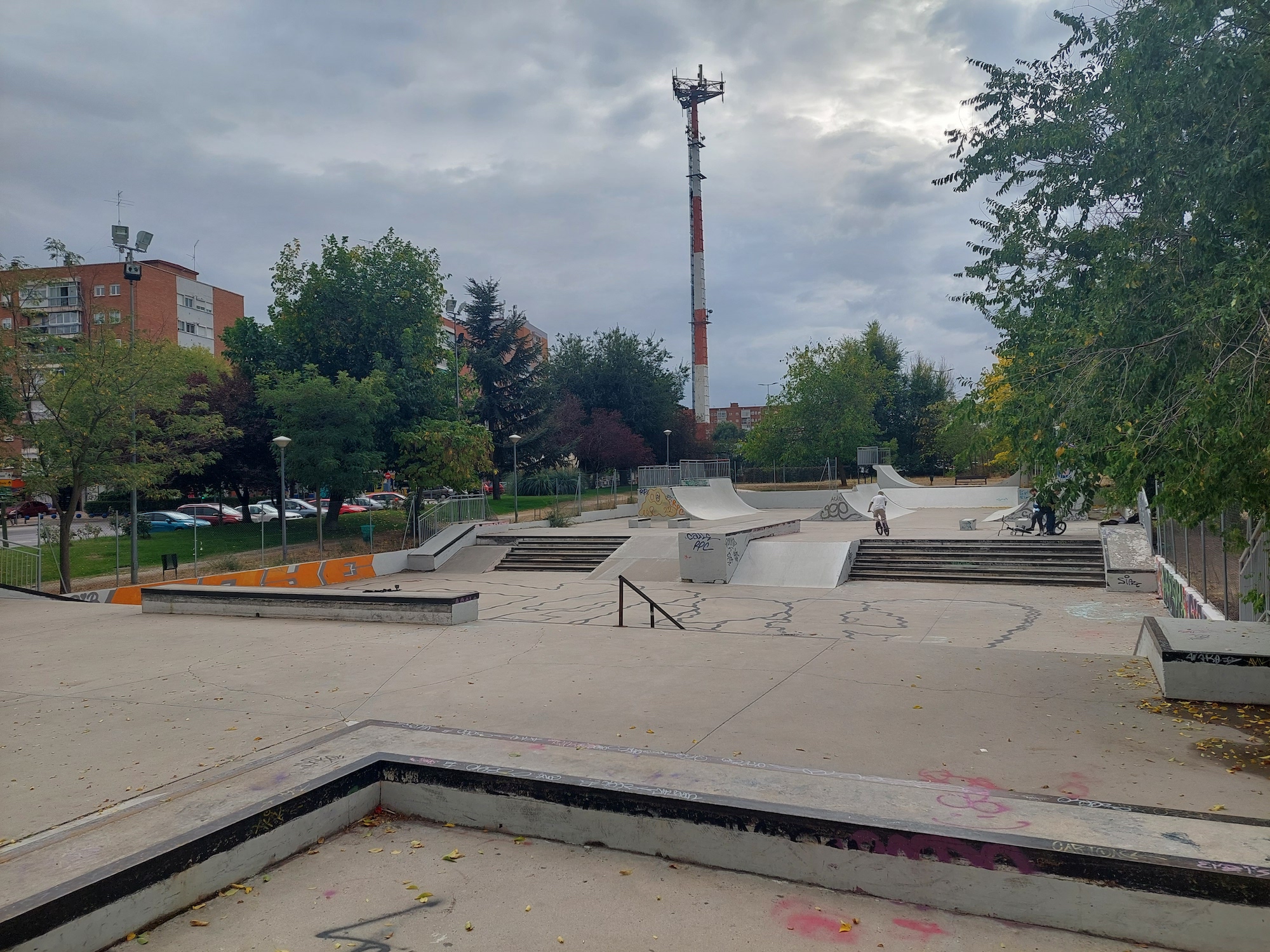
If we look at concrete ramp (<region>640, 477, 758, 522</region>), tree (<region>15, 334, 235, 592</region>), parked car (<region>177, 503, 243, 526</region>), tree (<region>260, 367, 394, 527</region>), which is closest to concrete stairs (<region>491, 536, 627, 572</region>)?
tree (<region>260, 367, 394, 527</region>)

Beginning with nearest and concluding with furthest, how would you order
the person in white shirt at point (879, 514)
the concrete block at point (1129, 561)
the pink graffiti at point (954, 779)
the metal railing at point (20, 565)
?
the pink graffiti at point (954, 779)
the concrete block at point (1129, 561)
the metal railing at point (20, 565)
the person in white shirt at point (879, 514)

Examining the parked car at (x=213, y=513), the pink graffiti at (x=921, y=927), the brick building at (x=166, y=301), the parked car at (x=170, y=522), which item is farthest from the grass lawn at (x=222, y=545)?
the brick building at (x=166, y=301)

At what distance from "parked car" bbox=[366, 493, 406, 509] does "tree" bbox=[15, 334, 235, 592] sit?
2489 centimetres

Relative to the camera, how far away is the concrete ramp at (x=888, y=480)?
4509cm

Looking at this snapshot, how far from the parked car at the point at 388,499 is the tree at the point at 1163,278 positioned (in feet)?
128

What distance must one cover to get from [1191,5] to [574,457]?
152 ft

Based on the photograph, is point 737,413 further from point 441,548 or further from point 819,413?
point 441,548

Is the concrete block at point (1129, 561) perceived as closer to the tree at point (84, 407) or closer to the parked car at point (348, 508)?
the tree at point (84, 407)

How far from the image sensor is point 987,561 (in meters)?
18.1

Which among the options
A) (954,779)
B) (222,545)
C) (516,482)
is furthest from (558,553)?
(954,779)

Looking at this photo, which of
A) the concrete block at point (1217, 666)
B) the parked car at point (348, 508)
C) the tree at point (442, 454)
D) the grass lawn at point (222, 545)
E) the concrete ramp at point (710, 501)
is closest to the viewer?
the concrete block at point (1217, 666)

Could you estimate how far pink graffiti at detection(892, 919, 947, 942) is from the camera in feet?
11.3

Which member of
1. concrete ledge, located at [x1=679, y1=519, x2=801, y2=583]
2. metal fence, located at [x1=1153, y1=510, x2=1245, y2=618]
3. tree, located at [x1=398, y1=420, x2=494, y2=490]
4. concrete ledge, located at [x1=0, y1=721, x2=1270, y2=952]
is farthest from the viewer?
tree, located at [x1=398, y1=420, x2=494, y2=490]

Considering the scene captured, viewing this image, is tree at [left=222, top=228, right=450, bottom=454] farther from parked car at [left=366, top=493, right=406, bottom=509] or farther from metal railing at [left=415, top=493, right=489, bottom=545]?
parked car at [left=366, top=493, right=406, bottom=509]
